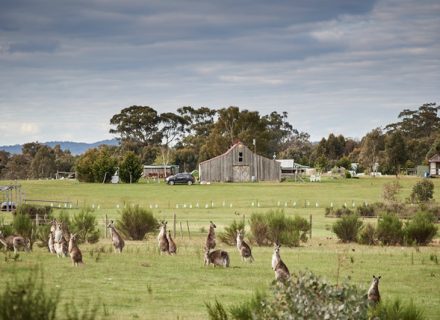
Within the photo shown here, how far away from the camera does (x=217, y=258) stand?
26.1m

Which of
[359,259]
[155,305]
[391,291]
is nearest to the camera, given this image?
[155,305]

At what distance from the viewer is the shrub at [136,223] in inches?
1609

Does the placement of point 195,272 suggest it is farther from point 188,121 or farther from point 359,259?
point 188,121

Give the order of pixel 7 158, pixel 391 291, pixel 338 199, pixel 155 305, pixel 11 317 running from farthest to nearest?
pixel 7 158 → pixel 338 199 → pixel 391 291 → pixel 155 305 → pixel 11 317

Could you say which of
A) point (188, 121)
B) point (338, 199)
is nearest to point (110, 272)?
point (338, 199)

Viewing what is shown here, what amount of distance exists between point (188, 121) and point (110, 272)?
162697 millimetres

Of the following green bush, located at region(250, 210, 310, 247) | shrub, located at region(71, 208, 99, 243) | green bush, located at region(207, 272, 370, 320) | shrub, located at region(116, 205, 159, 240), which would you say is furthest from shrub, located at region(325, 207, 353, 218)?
green bush, located at region(207, 272, 370, 320)

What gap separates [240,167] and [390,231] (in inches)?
3386

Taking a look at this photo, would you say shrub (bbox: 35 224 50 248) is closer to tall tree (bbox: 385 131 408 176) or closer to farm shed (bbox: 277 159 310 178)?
farm shed (bbox: 277 159 310 178)

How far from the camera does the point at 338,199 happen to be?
276ft

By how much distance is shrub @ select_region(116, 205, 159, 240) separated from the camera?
40875 mm

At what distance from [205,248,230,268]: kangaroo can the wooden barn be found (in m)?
95.9

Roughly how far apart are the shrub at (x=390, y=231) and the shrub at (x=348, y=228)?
1.65m

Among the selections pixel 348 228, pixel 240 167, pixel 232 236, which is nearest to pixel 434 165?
pixel 240 167
